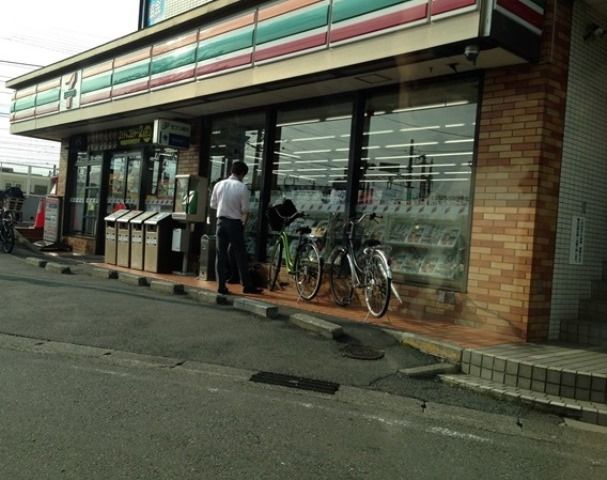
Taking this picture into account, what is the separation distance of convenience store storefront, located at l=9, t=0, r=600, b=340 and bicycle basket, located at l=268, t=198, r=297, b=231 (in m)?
0.52

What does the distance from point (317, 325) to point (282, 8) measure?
15.6 feet

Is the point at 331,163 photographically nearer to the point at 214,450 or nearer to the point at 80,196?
the point at 214,450

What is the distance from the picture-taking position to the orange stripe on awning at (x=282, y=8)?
8.48 metres

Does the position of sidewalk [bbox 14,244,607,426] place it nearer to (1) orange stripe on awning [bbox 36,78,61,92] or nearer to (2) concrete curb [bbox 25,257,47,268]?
(2) concrete curb [bbox 25,257,47,268]

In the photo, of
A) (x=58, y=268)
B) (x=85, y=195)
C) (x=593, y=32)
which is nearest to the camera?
(x=593, y=32)

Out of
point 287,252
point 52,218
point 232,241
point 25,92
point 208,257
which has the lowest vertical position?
point 208,257

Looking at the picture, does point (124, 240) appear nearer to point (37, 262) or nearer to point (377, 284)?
point (37, 262)

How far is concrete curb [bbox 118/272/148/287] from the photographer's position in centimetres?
1012

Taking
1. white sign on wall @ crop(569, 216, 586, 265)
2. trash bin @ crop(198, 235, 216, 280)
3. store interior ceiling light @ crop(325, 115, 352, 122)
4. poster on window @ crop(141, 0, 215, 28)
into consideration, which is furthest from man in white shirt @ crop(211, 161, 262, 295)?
poster on window @ crop(141, 0, 215, 28)

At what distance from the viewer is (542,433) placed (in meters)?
4.60

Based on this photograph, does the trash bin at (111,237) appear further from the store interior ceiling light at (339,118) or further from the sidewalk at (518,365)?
the sidewalk at (518,365)

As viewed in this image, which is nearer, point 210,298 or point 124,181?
point 210,298

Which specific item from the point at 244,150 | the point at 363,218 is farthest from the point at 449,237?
the point at 244,150

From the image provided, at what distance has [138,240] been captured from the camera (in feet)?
40.3
